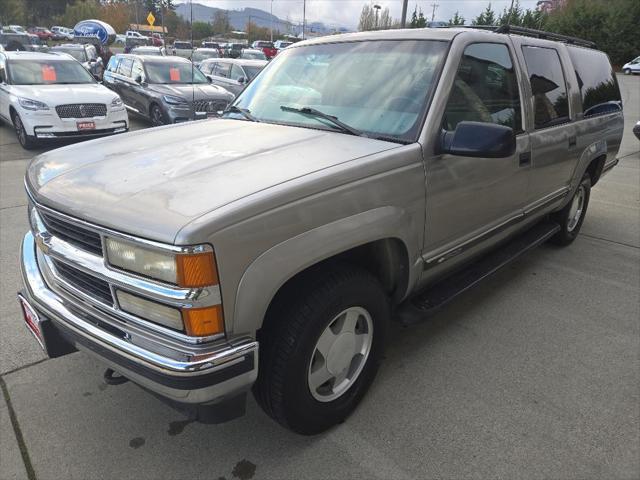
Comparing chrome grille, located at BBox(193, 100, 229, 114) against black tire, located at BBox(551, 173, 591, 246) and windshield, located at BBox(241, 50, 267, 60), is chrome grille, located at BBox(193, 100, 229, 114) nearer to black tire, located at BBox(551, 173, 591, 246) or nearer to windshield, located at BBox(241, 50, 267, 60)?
black tire, located at BBox(551, 173, 591, 246)

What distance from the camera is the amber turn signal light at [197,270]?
1.66 meters

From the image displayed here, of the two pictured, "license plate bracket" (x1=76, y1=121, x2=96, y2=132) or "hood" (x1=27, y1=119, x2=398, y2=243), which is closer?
"hood" (x1=27, y1=119, x2=398, y2=243)

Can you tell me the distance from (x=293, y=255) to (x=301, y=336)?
14.5 inches

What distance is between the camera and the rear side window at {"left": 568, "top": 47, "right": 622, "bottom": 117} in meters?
4.27

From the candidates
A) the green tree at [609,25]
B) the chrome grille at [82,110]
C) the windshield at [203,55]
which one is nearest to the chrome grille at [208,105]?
the chrome grille at [82,110]

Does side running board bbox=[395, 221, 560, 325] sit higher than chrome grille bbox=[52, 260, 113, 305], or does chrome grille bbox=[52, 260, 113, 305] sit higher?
chrome grille bbox=[52, 260, 113, 305]

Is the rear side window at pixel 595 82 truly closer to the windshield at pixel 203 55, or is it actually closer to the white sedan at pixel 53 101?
the white sedan at pixel 53 101

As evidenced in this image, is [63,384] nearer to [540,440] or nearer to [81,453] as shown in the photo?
[81,453]

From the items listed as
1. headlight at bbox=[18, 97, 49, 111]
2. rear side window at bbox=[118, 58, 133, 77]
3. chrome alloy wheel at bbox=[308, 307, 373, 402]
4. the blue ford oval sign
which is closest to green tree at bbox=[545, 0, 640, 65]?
the blue ford oval sign

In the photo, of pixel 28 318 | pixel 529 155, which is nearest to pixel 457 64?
pixel 529 155

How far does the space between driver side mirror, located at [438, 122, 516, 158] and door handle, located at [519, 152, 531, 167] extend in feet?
3.27

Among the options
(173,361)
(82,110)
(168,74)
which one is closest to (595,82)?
(173,361)

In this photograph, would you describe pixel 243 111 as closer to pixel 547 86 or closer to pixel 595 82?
pixel 547 86

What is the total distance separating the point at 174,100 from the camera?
1048 centimetres
